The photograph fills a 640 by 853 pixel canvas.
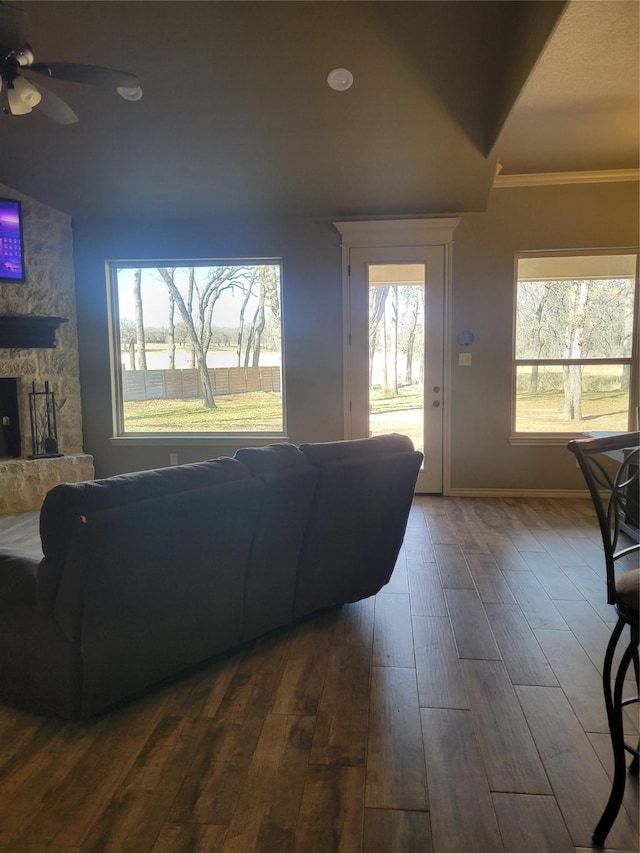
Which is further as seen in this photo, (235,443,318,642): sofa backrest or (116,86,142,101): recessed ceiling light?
(116,86,142,101): recessed ceiling light

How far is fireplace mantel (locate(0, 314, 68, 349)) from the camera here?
4.77 metres

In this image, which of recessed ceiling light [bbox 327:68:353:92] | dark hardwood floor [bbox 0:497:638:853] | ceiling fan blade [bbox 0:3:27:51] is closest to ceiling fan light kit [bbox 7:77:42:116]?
ceiling fan blade [bbox 0:3:27:51]

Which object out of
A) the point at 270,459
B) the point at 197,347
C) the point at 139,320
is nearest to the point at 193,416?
the point at 197,347

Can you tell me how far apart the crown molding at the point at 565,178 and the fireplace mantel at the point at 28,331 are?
423 cm

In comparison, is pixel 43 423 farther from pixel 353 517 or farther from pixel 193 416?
pixel 353 517

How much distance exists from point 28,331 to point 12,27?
288 centimetres

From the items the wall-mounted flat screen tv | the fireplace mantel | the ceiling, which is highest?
the ceiling

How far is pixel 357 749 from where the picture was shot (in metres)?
1.78

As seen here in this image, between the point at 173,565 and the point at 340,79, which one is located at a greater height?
the point at 340,79

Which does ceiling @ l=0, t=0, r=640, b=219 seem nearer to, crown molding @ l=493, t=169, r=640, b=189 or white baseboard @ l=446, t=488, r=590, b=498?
crown molding @ l=493, t=169, r=640, b=189

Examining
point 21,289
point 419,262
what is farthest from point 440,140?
point 21,289

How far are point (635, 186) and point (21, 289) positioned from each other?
18.3 ft

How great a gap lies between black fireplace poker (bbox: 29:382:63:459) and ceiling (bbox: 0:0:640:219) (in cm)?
180

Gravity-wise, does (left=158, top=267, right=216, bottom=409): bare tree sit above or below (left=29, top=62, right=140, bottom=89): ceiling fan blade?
below
